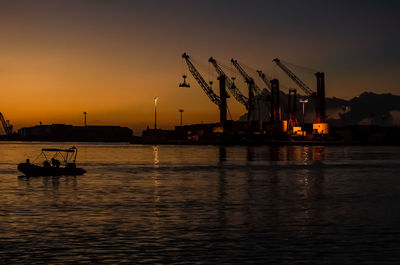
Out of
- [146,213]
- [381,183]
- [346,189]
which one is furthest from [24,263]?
[381,183]

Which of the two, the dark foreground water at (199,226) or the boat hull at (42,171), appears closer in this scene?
the dark foreground water at (199,226)

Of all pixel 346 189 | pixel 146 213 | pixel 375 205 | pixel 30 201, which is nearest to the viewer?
pixel 146 213

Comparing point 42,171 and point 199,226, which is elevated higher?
point 42,171

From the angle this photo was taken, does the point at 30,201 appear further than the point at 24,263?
Yes

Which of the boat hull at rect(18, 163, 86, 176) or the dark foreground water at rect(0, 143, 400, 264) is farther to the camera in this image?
the boat hull at rect(18, 163, 86, 176)

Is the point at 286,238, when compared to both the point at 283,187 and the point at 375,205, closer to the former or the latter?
the point at 375,205

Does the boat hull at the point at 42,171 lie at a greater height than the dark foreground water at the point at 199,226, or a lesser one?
greater

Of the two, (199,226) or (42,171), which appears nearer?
(199,226)

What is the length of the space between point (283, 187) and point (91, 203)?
2245cm

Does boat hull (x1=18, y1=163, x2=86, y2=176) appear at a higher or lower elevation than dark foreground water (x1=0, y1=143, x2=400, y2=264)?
higher

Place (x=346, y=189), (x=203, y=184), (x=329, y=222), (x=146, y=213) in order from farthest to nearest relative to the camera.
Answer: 1. (x=203, y=184)
2. (x=346, y=189)
3. (x=146, y=213)
4. (x=329, y=222)

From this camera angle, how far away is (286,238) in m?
25.4

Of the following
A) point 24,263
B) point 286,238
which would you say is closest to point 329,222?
point 286,238

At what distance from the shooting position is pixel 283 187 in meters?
56.6
